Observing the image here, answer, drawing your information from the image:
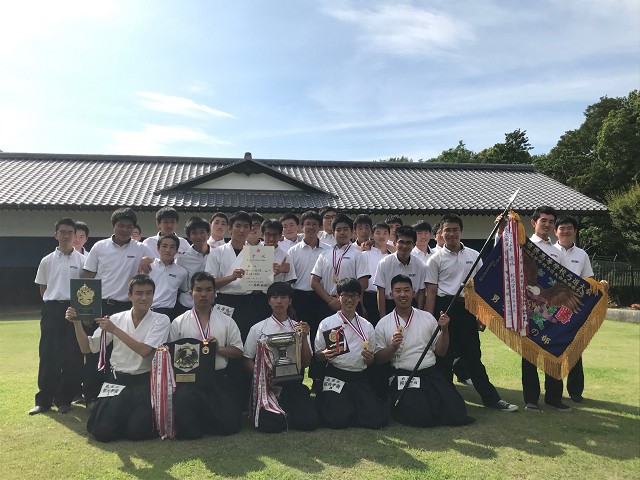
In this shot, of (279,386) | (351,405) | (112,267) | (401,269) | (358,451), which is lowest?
(358,451)

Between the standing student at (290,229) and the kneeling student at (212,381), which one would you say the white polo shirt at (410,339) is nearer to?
the kneeling student at (212,381)

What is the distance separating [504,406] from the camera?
534 centimetres

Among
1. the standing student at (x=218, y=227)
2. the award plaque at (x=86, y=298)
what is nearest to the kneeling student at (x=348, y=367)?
the standing student at (x=218, y=227)

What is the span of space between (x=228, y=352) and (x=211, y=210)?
9.65 meters

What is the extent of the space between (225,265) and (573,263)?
169 inches

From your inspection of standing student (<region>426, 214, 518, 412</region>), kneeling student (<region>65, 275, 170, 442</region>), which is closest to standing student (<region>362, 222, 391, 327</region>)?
standing student (<region>426, 214, 518, 412</region>)

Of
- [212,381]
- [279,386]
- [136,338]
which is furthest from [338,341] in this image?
[136,338]

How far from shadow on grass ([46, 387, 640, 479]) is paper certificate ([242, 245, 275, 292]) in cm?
146

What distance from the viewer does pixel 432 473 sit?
364cm

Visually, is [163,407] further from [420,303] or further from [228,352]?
[420,303]

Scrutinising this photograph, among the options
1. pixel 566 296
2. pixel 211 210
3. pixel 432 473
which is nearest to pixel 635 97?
pixel 211 210

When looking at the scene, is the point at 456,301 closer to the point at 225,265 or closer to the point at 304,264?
the point at 304,264

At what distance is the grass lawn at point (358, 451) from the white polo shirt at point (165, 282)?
1.45 meters

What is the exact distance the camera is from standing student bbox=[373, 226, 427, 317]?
18.1 feet
